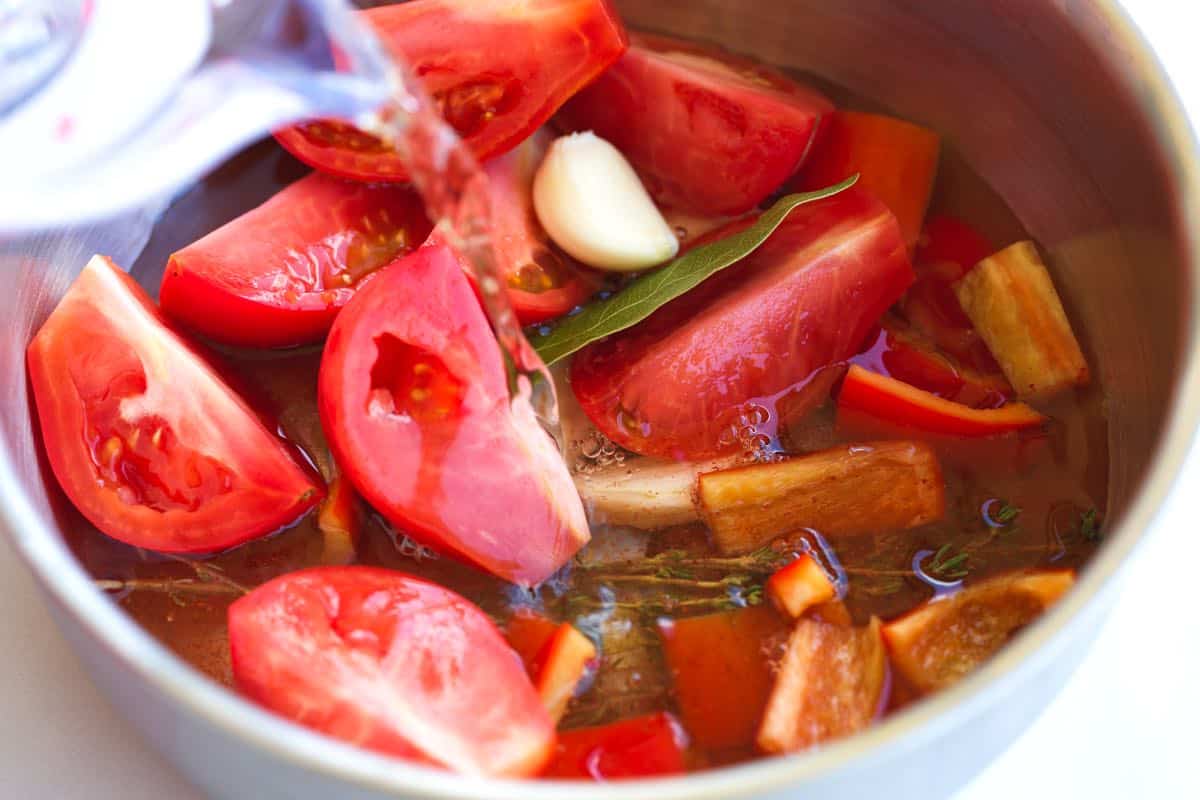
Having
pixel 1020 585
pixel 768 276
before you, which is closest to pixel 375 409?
pixel 768 276

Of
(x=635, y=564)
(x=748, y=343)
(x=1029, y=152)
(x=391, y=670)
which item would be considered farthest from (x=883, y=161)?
(x=391, y=670)

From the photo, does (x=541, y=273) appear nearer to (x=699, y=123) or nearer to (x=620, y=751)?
(x=699, y=123)

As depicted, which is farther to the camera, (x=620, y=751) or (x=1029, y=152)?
(x=1029, y=152)

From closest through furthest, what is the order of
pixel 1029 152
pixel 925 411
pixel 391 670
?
1. pixel 391 670
2. pixel 925 411
3. pixel 1029 152

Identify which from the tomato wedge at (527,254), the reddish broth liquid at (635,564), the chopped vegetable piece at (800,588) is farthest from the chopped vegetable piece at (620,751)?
the tomato wedge at (527,254)

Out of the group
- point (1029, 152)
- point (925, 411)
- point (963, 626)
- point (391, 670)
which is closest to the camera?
point (391, 670)

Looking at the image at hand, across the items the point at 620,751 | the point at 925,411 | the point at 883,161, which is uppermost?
the point at 883,161

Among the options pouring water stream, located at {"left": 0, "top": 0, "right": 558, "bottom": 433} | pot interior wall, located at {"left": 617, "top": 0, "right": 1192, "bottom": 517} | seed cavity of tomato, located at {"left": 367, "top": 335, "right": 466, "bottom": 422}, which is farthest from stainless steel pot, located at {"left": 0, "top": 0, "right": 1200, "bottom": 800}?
seed cavity of tomato, located at {"left": 367, "top": 335, "right": 466, "bottom": 422}
